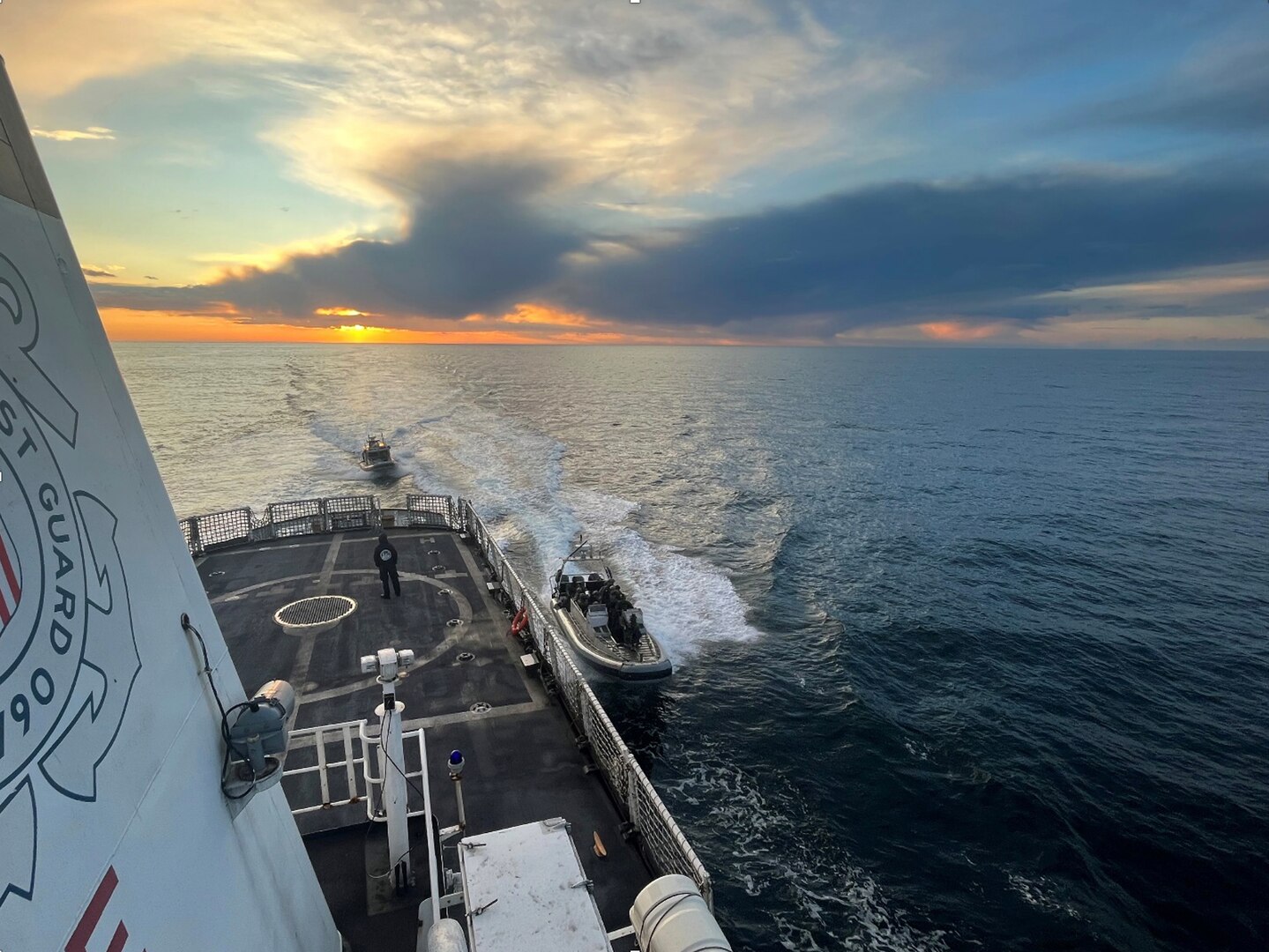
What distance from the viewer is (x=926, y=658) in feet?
89.6

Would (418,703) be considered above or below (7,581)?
below

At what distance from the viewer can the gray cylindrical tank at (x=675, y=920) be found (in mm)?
5379

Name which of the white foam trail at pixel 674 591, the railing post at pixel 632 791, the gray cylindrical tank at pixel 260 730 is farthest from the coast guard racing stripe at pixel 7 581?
the white foam trail at pixel 674 591

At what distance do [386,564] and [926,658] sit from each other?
22.4m

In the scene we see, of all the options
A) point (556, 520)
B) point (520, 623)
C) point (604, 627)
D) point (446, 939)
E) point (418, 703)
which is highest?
point (446, 939)

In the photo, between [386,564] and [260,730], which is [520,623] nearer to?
[386,564]

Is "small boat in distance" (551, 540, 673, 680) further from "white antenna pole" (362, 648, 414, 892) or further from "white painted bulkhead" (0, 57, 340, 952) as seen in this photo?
"white painted bulkhead" (0, 57, 340, 952)

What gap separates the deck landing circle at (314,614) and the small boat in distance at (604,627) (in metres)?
9.52

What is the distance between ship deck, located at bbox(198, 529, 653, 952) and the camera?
31.0 feet

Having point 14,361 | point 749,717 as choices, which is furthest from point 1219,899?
point 14,361

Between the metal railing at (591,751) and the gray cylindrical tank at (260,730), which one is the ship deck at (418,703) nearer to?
the metal railing at (591,751)

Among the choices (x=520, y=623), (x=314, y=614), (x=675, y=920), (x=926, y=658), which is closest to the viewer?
(x=675, y=920)

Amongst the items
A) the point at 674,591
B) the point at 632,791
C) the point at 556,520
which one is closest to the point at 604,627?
the point at 674,591

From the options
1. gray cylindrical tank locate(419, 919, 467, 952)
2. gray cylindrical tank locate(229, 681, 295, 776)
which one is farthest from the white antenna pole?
gray cylindrical tank locate(229, 681, 295, 776)
